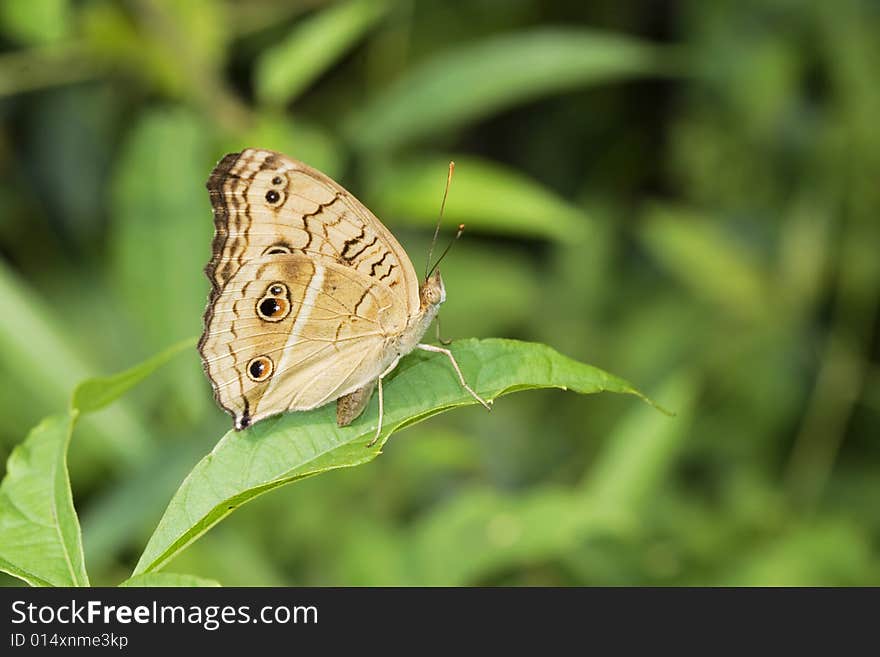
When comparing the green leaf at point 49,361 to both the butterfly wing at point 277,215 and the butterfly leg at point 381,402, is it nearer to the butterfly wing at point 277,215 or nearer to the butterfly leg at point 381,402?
the butterfly wing at point 277,215

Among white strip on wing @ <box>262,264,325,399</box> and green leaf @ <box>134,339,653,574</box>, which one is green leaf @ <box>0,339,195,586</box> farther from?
white strip on wing @ <box>262,264,325,399</box>

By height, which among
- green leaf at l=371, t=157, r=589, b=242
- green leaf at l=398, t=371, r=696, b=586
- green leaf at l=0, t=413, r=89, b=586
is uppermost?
green leaf at l=371, t=157, r=589, b=242

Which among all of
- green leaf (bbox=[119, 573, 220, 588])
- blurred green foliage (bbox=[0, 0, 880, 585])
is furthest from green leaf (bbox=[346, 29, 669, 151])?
green leaf (bbox=[119, 573, 220, 588])

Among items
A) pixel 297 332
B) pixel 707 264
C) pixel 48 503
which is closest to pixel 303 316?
pixel 297 332

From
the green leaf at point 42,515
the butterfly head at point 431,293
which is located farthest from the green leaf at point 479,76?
the green leaf at point 42,515

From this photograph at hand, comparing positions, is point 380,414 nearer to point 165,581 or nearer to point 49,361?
point 165,581
